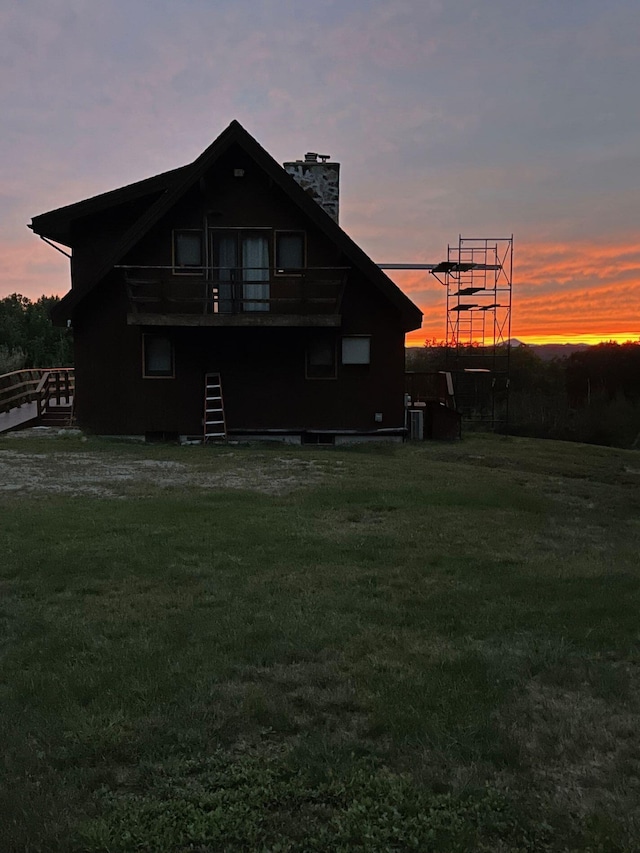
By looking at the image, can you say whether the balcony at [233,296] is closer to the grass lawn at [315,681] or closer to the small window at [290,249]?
the small window at [290,249]

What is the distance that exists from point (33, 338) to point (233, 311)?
136 ft

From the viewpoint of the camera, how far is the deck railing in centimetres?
1646

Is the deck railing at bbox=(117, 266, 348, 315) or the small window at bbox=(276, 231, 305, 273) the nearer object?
the deck railing at bbox=(117, 266, 348, 315)

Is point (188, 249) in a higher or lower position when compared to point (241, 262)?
higher

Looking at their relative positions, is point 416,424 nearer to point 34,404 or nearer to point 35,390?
point 34,404

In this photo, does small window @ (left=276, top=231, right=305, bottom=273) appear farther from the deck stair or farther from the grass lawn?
the grass lawn

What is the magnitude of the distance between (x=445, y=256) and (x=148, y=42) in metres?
15.0

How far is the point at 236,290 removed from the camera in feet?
55.2

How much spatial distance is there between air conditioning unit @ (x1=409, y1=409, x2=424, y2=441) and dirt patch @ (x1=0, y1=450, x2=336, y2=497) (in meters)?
6.22

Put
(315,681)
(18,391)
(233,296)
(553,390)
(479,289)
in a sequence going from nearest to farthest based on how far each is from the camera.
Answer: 1. (315,681)
2. (233,296)
3. (18,391)
4. (479,289)
5. (553,390)

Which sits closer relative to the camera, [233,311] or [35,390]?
[233,311]

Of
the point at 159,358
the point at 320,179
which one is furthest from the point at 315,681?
the point at 320,179

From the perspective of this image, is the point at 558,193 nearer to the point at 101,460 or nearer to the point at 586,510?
the point at 586,510

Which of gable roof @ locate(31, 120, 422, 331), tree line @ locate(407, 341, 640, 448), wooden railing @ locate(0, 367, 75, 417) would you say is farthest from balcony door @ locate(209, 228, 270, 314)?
tree line @ locate(407, 341, 640, 448)
